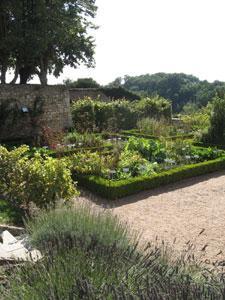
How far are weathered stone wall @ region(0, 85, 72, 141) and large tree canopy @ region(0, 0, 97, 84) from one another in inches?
89.5

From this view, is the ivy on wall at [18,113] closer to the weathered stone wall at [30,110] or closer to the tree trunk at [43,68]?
the weathered stone wall at [30,110]

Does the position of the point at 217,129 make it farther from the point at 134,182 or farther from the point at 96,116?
the point at 134,182

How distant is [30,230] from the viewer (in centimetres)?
433

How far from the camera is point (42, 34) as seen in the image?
16688mm

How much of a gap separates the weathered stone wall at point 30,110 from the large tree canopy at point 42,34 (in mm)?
2274

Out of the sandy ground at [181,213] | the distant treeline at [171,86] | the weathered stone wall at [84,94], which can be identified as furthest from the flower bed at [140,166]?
the distant treeline at [171,86]

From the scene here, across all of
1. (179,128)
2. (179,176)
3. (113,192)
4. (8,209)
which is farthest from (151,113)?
(8,209)

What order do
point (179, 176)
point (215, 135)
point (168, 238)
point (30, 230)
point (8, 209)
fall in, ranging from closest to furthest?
point (30, 230), point (168, 238), point (8, 209), point (179, 176), point (215, 135)

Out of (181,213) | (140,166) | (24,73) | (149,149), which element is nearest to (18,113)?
(149,149)

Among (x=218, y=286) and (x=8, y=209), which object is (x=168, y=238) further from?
(x=218, y=286)

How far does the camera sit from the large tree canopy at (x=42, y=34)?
16609 mm

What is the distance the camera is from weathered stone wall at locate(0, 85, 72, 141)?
557 inches

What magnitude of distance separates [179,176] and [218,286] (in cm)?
643

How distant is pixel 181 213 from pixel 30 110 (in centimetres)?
974
